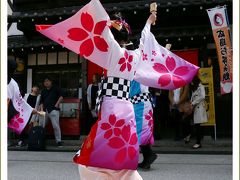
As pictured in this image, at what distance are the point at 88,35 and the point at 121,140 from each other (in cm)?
90

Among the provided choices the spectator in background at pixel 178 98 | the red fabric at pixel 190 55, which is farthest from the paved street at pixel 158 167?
the red fabric at pixel 190 55

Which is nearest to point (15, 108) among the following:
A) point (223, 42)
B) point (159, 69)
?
point (159, 69)

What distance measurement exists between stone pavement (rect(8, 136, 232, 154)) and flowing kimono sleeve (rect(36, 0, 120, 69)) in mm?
5003

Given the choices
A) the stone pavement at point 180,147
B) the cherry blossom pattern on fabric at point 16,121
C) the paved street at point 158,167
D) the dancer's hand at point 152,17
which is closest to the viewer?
the dancer's hand at point 152,17

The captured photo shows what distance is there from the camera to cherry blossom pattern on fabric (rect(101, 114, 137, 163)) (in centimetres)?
309

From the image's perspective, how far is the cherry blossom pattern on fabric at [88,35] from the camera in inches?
124

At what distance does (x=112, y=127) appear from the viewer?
3.12 metres

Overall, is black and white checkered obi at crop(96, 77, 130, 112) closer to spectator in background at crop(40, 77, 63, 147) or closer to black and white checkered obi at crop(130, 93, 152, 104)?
black and white checkered obi at crop(130, 93, 152, 104)

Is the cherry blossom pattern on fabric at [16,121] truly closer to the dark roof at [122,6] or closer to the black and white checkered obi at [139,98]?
the black and white checkered obi at [139,98]

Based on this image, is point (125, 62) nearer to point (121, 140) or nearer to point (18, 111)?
point (121, 140)

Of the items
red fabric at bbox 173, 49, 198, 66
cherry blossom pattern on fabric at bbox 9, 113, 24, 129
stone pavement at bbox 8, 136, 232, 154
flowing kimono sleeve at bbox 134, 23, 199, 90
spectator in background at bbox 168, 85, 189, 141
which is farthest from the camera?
red fabric at bbox 173, 49, 198, 66

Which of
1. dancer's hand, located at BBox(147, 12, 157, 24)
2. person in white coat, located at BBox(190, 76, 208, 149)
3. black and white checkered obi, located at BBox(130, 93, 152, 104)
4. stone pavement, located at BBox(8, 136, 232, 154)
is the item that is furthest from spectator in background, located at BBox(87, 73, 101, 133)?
dancer's hand, located at BBox(147, 12, 157, 24)

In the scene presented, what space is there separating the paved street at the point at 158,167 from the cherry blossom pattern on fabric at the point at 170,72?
1527 millimetres

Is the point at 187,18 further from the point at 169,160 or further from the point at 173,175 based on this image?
the point at 173,175
